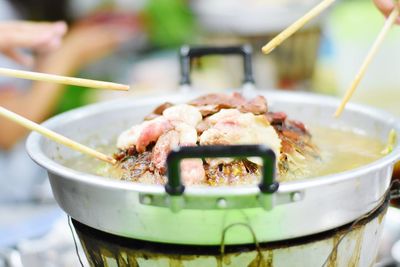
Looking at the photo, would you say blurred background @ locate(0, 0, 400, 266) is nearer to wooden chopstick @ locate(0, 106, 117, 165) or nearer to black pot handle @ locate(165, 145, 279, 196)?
wooden chopstick @ locate(0, 106, 117, 165)

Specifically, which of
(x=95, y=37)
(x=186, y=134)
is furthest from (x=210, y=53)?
(x=95, y=37)

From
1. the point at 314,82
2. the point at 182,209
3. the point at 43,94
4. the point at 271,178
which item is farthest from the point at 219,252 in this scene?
the point at 314,82

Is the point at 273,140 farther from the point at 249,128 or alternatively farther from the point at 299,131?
the point at 299,131

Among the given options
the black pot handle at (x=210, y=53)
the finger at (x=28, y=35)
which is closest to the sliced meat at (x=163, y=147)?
the black pot handle at (x=210, y=53)

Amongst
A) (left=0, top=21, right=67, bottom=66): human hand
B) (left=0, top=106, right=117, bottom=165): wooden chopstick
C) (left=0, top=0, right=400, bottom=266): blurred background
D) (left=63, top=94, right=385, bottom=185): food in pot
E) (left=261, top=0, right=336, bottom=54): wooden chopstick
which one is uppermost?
(left=261, top=0, right=336, bottom=54): wooden chopstick

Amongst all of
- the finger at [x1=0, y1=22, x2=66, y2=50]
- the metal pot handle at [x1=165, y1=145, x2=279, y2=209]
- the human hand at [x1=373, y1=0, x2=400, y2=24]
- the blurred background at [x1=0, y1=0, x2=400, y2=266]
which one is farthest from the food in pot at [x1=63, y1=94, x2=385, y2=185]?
the blurred background at [x1=0, y1=0, x2=400, y2=266]
